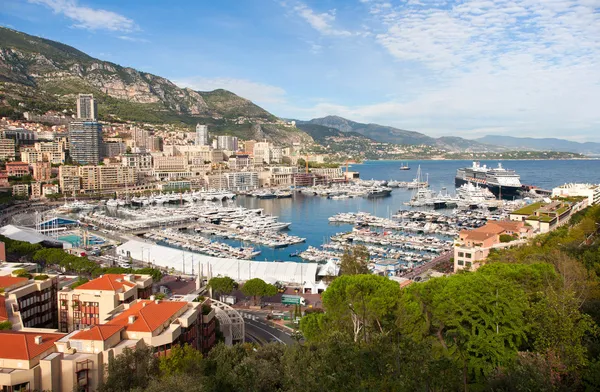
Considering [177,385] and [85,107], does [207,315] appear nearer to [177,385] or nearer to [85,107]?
[177,385]

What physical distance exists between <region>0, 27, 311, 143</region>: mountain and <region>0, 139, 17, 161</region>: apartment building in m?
10.2

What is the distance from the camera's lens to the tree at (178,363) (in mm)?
6781

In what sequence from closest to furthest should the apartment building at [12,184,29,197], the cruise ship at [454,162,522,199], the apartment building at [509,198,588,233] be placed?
the apartment building at [509,198,588,233], the apartment building at [12,184,29,197], the cruise ship at [454,162,522,199]

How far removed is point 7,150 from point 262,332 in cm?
4951

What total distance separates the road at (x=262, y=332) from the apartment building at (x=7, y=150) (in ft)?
157

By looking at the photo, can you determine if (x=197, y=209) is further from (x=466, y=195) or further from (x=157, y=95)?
(x=157, y=95)

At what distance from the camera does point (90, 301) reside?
32.0 ft

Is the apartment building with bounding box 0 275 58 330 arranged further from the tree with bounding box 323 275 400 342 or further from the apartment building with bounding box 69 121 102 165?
the apartment building with bounding box 69 121 102 165

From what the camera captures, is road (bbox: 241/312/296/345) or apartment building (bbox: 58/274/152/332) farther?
road (bbox: 241/312/296/345)

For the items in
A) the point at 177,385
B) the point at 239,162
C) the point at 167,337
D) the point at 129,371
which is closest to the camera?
the point at 177,385

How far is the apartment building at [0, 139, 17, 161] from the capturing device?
49.1 meters

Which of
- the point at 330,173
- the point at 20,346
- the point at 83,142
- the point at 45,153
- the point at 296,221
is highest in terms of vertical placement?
the point at 83,142

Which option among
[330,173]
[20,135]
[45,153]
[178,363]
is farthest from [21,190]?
[178,363]

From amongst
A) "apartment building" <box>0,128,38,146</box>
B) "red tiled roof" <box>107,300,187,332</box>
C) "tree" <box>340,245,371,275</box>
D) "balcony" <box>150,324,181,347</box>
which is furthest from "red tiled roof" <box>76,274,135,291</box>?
"apartment building" <box>0,128,38,146</box>
